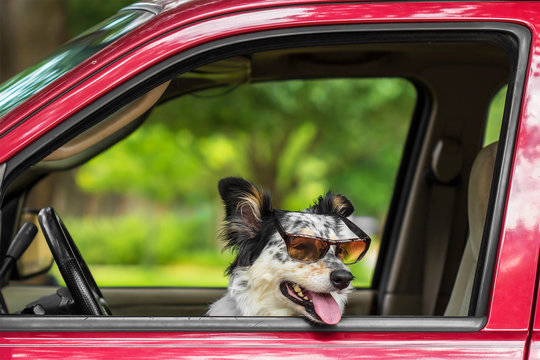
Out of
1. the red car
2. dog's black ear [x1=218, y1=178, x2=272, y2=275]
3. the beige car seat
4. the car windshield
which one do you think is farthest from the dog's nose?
the car windshield

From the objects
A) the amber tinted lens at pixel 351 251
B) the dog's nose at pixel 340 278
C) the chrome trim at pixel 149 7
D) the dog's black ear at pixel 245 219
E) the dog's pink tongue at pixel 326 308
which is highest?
the chrome trim at pixel 149 7

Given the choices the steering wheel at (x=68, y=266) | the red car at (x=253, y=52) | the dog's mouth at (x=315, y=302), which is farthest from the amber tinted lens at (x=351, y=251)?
the steering wheel at (x=68, y=266)

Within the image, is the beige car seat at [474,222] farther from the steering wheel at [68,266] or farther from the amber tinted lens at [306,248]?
the steering wheel at [68,266]

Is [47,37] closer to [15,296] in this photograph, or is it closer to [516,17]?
[15,296]

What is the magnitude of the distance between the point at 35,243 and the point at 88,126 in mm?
1267

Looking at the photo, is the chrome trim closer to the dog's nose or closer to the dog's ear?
the dog's ear

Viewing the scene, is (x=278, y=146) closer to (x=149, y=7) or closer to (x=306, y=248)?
(x=149, y=7)

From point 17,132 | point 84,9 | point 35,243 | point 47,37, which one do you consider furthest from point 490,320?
point 84,9

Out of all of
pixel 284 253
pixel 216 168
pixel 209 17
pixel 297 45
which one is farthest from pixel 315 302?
pixel 216 168

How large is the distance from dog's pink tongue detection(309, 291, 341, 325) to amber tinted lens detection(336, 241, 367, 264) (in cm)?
11

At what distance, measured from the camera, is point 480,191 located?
8.07 ft

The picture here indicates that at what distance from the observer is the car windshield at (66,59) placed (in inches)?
72.2

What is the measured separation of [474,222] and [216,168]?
14884 millimetres

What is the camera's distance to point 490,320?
5.53 feet
